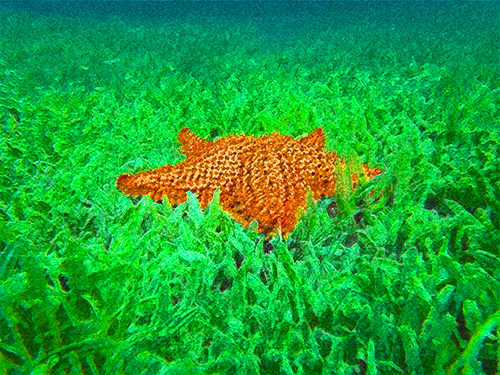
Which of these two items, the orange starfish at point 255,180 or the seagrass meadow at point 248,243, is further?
the orange starfish at point 255,180

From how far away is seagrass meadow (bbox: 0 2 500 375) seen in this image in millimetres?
1104

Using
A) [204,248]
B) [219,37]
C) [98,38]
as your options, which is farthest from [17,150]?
[219,37]

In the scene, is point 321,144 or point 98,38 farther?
point 98,38

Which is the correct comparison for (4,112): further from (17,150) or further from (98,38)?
(98,38)

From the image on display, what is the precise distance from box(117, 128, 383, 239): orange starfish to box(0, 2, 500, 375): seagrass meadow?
0.21 ft

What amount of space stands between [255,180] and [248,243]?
0.37 meters

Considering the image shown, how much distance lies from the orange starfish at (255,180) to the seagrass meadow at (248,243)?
0.06 m

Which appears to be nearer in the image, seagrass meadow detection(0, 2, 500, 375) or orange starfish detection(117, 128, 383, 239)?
seagrass meadow detection(0, 2, 500, 375)

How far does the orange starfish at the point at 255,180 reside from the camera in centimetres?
169

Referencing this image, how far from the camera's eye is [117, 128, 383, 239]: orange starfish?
1.69m

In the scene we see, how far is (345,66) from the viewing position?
3.96m

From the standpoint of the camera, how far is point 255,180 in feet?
5.89

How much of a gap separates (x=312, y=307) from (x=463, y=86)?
8.68 feet

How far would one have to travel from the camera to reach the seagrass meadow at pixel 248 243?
110 centimetres
